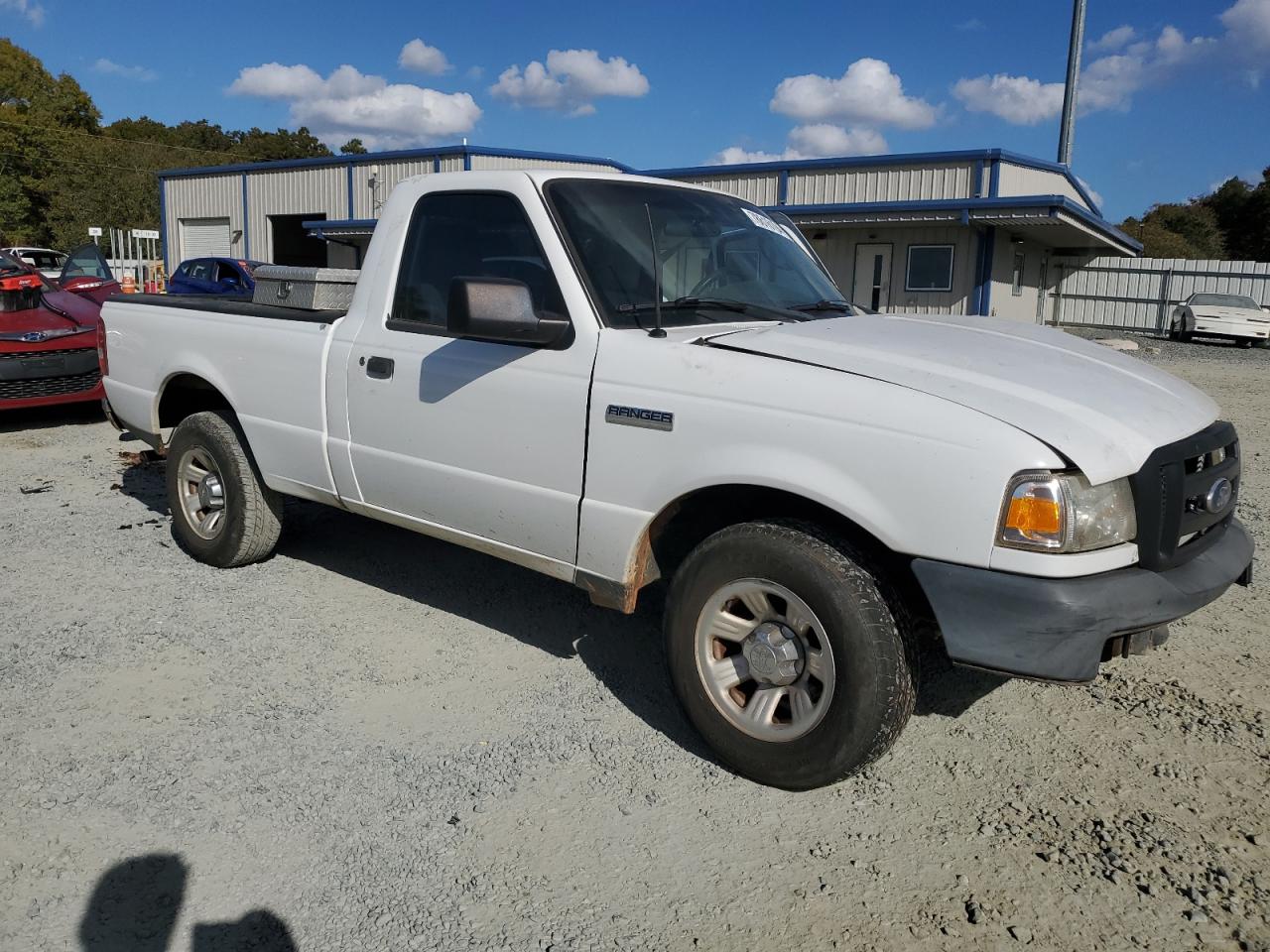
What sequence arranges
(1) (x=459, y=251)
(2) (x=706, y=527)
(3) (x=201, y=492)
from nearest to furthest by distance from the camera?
(2) (x=706, y=527) → (1) (x=459, y=251) → (3) (x=201, y=492)

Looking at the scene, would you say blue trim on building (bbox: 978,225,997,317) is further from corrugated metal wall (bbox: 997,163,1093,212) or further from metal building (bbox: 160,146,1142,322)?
corrugated metal wall (bbox: 997,163,1093,212)

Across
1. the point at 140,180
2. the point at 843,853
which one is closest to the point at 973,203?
the point at 843,853

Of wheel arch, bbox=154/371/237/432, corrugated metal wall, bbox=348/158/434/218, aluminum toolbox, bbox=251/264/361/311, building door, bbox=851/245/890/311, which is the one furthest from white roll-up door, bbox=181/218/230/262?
aluminum toolbox, bbox=251/264/361/311

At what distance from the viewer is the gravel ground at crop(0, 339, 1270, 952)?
2736 mm

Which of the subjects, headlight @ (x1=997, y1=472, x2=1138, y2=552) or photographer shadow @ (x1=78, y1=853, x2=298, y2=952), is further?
headlight @ (x1=997, y1=472, x2=1138, y2=552)

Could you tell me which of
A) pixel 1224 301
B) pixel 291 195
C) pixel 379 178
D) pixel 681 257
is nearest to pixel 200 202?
pixel 291 195

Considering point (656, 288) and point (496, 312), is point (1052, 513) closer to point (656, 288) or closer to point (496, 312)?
point (656, 288)

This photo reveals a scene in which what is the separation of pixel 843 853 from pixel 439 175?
3189mm

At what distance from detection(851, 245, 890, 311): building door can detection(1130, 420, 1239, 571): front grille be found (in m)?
23.1

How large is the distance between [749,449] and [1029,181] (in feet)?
83.5

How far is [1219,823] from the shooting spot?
10.3 ft

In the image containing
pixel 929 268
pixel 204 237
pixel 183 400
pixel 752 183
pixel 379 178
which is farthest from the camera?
pixel 204 237

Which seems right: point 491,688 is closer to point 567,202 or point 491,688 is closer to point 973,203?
point 567,202

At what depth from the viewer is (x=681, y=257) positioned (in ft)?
13.3
